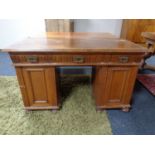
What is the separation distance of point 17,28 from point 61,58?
8.63ft

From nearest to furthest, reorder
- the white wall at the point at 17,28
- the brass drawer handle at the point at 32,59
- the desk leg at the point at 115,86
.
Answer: the brass drawer handle at the point at 32,59, the desk leg at the point at 115,86, the white wall at the point at 17,28

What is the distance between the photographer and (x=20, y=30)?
333cm

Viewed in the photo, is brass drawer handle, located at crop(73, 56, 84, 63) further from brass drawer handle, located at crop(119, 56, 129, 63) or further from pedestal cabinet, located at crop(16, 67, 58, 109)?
brass drawer handle, located at crop(119, 56, 129, 63)

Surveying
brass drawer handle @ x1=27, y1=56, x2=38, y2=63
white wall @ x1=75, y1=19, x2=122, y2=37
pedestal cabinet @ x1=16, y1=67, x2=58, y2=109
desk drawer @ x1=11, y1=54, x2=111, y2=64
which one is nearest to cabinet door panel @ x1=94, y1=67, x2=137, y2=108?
desk drawer @ x1=11, y1=54, x2=111, y2=64

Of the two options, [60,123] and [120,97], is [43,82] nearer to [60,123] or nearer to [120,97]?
[60,123]

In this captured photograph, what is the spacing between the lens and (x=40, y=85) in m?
1.37

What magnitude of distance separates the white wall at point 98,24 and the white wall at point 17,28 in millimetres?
914

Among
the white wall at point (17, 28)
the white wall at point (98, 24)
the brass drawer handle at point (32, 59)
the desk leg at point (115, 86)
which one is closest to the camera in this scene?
the brass drawer handle at point (32, 59)

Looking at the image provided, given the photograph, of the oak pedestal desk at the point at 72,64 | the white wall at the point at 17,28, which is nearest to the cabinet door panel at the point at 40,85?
the oak pedestal desk at the point at 72,64

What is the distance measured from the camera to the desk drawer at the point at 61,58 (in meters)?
1.21

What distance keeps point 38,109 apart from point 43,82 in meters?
0.35

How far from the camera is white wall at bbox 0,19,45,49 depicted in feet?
10.7

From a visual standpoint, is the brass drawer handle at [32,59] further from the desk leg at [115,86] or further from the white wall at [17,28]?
the white wall at [17,28]
